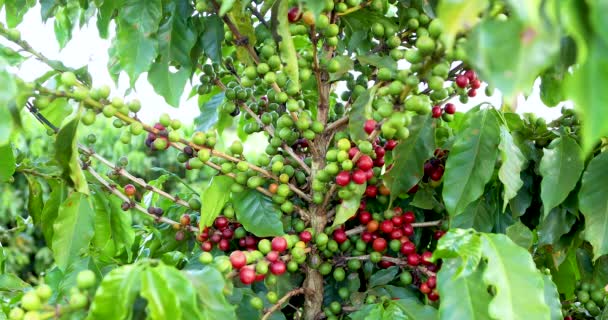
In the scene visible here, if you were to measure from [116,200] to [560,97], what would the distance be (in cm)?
120

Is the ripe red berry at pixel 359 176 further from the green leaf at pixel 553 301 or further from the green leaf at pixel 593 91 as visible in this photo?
the green leaf at pixel 593 91

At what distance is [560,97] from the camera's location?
172cm

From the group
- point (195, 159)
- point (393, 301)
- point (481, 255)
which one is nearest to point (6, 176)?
point (195, 159)

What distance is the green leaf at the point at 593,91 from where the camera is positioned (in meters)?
0.62

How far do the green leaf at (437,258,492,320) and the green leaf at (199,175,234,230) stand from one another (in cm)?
58

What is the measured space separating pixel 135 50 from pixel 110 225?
1.68 feet

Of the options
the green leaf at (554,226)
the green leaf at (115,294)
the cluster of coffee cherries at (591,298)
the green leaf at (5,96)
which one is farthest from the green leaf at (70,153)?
the cluster of coffee cherries at (591,298)

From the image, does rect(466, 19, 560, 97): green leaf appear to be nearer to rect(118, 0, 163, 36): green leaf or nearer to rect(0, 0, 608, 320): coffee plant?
rect(0, 0, 608, 320): coffee plant

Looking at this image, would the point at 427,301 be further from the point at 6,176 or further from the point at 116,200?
the point at 6,176

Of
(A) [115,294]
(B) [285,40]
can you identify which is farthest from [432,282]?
(A) [115,294]

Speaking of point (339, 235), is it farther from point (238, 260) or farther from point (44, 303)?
point (44, 303)

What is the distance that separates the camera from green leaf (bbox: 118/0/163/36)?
1.54 metres

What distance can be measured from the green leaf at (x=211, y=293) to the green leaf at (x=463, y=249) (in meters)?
0.38

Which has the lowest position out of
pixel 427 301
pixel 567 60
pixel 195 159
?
pixel 427 301
